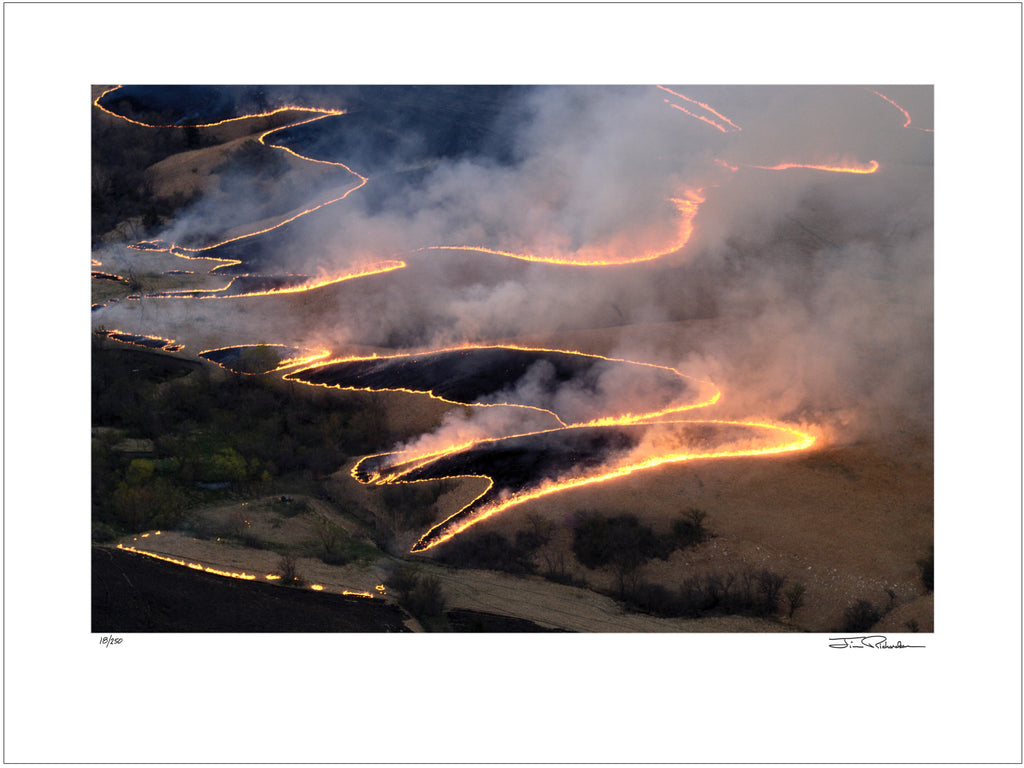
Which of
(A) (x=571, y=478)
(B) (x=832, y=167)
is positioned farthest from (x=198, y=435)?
(B) (x=832, y=167)

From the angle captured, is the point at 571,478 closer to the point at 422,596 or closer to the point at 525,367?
the point at 525,367

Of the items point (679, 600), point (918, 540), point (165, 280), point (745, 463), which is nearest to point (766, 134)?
point (745, 463)

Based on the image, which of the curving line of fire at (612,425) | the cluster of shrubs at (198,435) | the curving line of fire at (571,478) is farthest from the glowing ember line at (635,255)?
the cluster of shrubs at (198,435)

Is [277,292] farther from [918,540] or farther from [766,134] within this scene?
[918,540]

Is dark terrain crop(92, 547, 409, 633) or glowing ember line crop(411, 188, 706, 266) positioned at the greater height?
glowing ember line crop(411, 188, 706, 266)

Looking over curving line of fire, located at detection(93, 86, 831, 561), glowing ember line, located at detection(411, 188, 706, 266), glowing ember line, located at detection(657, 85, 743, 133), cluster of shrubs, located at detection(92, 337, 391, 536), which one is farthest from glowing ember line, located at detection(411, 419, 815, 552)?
glowing ember line, located at detection(657, 85, 743, 133)
